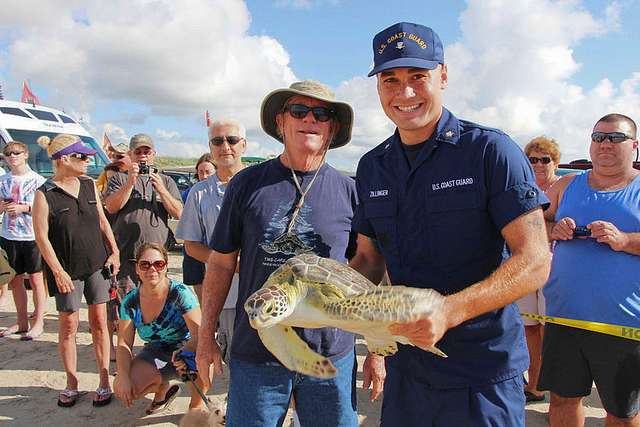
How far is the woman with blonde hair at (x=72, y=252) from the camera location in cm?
412

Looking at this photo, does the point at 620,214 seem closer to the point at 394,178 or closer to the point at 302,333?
the point at 394,178

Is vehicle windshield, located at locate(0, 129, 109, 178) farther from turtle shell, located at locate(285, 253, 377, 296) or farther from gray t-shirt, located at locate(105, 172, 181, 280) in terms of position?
turtle shell, located at locate(285, 253, 377, 296)

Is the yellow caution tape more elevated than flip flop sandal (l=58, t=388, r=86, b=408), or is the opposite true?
the yellow caution tape

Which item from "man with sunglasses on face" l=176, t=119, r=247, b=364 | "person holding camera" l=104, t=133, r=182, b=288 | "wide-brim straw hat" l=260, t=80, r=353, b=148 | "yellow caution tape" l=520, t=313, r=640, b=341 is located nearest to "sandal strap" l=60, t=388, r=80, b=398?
"person holding camera" l=104, t=133, r=182, b=288

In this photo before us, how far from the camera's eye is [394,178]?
1.95 metres

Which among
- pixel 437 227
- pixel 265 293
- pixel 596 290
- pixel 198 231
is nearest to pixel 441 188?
pixel 437 227

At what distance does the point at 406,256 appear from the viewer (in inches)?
74.9

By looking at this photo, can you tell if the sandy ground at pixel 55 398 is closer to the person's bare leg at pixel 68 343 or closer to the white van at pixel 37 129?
the person's bare leg at pixel 68 343

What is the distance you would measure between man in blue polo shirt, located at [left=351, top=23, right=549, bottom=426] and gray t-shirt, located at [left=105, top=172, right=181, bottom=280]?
349cm

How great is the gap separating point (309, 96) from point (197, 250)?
1653mm

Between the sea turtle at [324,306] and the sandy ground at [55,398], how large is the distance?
7.72ft

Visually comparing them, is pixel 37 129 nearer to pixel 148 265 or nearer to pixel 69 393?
pixel 69 393

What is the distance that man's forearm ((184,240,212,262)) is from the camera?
333cm

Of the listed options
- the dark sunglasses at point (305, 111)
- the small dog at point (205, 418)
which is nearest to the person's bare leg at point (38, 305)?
the small dog at point (205, 418)
